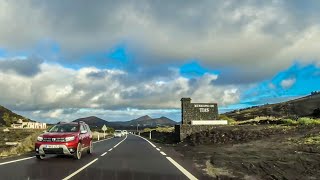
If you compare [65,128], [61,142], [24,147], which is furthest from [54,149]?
[24,147]

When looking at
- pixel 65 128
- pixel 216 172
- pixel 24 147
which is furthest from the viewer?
pixel 24 147

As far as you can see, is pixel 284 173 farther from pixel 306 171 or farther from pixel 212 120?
pixel 212 120

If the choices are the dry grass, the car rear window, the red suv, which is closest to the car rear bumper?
the red suv

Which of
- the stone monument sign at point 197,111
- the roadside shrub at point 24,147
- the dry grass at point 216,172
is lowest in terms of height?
the dry grass at point 216,172

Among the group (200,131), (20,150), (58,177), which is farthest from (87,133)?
(200,131)

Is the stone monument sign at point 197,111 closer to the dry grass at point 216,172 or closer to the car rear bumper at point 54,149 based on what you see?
the car rear bumper at point 54,149

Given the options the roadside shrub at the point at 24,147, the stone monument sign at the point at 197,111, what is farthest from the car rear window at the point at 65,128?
the stone monument sign at the point at 197,111

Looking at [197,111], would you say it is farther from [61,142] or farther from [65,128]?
[61,142]

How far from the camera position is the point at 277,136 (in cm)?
3025

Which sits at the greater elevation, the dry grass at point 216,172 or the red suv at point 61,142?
the red suv at point 61,142

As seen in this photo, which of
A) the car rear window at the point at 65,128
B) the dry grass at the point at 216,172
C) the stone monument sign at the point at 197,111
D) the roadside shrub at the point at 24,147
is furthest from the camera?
the stone monument sign at the point at 197,111

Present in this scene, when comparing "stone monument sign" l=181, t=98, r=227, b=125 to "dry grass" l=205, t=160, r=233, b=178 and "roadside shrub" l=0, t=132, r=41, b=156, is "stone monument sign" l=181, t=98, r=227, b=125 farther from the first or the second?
"dry grass" l=205, t=160, r=233, b=178

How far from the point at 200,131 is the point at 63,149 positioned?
77.6 ft

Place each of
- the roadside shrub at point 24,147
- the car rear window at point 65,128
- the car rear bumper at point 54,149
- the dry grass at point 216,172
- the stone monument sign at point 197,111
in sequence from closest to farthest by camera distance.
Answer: the dry grass at point 216,172, the car rear bumper at point 54,149, the car rear window at point 65,128, the roadside shrub at point 24,147, the stone monument sign at point 197,111
